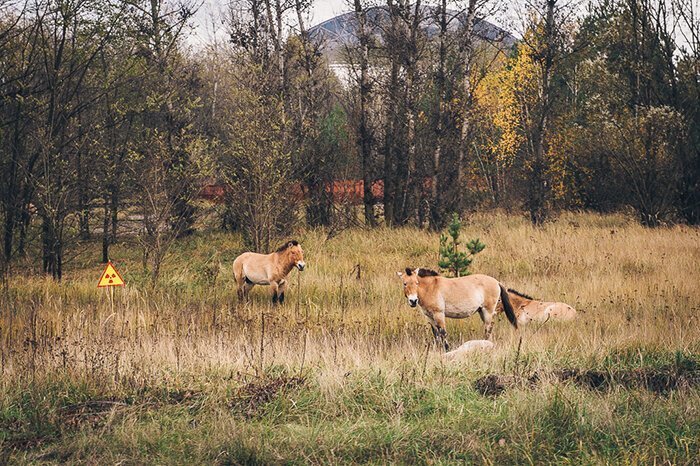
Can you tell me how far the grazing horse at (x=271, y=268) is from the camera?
1164cm

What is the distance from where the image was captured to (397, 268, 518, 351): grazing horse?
9.09m

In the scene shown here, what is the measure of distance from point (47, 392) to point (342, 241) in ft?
42.1

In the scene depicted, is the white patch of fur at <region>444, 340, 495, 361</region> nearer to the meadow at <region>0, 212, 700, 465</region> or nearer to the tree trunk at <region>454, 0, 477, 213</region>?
the meadow at <region>0, 212, 700, 465</region>

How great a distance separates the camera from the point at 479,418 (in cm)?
594

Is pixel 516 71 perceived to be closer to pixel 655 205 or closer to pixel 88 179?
pixel 655 205

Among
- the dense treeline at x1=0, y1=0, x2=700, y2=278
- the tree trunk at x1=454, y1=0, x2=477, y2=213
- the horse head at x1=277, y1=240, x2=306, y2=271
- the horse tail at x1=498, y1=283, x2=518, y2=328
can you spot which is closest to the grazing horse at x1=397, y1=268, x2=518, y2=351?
the horse tail at x1=498, y1=283, x2=518, y2=328

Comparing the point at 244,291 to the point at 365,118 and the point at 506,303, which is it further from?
the point at 365,118

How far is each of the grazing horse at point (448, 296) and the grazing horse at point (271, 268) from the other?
291cm

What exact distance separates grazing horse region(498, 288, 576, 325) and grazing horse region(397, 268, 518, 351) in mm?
990

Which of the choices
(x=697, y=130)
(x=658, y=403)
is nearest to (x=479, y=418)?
(x=658, y=403)

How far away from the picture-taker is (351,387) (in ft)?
22.3

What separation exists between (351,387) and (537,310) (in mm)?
4419

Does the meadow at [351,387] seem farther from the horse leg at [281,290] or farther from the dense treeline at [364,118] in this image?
the dense treeline at [364,118]

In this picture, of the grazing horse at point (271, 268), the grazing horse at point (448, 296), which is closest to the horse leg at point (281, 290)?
the grazing horse at point (271, 268)
